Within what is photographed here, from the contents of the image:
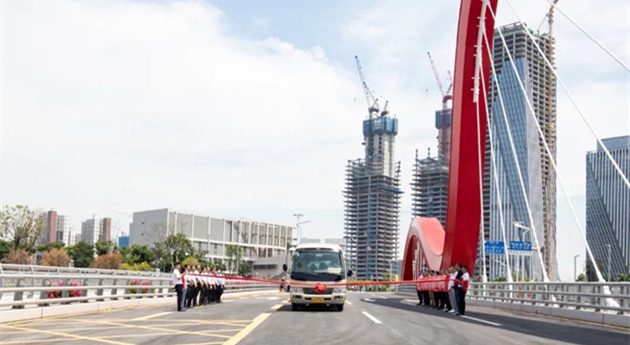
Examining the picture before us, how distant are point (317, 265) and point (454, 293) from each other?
482cm

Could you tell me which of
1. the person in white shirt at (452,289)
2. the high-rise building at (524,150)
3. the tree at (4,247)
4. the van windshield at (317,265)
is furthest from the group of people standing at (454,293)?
the high-rise building at (524,150)

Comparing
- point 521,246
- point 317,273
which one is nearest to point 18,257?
point 521,246

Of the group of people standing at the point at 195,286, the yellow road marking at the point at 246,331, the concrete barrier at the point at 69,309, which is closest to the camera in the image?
the yellow road marking at the point at 246,331

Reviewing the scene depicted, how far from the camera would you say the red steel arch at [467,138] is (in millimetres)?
34281

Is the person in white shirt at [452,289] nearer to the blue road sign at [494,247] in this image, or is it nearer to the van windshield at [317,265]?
the van windshield at [317,265]

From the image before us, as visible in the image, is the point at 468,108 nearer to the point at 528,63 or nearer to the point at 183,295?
the point at 183,295

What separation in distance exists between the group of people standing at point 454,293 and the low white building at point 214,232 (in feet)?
393

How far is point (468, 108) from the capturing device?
35.0m

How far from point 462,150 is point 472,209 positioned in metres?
3.04

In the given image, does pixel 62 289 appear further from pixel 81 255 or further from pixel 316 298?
pixel 81 255

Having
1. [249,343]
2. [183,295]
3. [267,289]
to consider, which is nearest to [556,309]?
[183,295]

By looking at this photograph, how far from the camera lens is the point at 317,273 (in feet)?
81.5

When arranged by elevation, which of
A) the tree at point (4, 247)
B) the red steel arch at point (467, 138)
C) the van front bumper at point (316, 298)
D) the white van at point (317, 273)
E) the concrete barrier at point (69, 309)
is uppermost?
the red steel arch at point (467, 138)

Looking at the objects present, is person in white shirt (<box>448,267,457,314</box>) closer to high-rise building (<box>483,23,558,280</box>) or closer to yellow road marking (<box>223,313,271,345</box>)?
yellow road marking (<box>223,313,271,345</box>)
